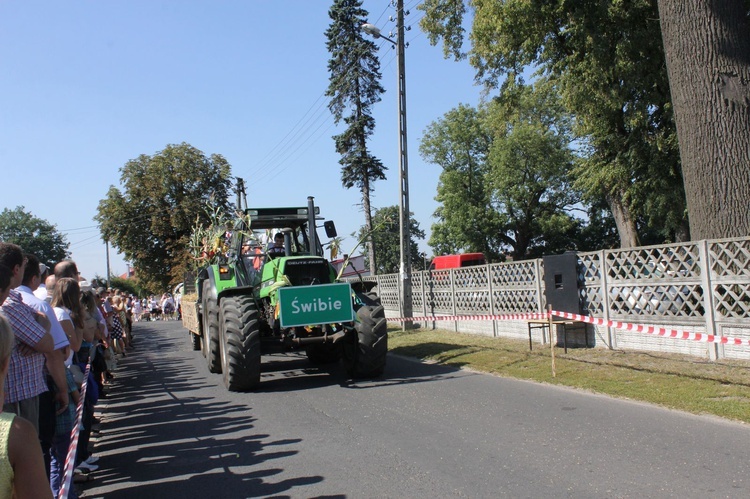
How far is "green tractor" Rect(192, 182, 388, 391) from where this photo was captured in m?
8.77

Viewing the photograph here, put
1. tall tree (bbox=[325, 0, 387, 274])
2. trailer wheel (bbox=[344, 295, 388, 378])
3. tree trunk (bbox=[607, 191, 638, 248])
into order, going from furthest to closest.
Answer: tall tree (bbox=[325, 0, 387, 274])
tree trunk (bbox=[607, 191, 638, 248])
trailer wheel (bbox=[344, 295, 388, 378])

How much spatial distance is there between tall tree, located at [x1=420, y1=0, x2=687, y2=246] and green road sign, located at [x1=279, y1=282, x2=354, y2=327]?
929 cm

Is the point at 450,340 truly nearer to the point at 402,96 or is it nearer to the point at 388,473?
the point at 402,96

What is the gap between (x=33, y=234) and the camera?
241ft

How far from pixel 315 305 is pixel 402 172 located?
9012mm

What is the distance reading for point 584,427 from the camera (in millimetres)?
6105

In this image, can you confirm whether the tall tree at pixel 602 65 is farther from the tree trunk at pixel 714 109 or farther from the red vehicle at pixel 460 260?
the red vehicle at pixel 460 260

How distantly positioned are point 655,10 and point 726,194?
686 centimetres

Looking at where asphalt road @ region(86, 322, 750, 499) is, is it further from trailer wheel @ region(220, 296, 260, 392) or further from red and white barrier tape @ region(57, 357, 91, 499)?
red and white barrier tape @ region(57, 357, 91, 499)

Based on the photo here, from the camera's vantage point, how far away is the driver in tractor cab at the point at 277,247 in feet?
35.5

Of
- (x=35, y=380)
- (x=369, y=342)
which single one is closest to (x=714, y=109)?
(x=369, y=342)

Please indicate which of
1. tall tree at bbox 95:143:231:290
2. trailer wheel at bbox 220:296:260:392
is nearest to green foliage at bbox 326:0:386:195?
tall tree at bbox 95:143:231:290

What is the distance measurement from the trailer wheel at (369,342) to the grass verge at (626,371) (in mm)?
1862

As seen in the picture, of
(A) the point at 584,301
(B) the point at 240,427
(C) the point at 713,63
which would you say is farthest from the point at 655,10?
(B) the point at 240,427
